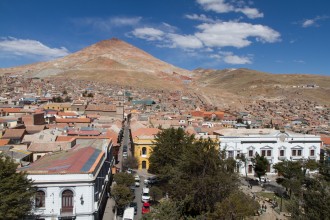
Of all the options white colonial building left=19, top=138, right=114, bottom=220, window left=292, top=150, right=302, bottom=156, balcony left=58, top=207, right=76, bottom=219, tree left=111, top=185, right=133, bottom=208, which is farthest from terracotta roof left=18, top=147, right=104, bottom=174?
window left=292, top=150, right=302, bottom=156

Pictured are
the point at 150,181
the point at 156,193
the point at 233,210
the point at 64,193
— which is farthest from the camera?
the point at 150,181

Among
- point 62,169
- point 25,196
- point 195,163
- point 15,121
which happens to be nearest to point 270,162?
point 195,163

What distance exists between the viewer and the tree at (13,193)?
1612 centimetres

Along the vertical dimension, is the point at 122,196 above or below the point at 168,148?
below

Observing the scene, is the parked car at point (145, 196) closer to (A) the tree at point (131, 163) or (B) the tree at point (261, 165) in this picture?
(A) the tree at point (131, 163)

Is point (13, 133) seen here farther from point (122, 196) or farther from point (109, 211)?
point (122, 196)

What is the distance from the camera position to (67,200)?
19734mm

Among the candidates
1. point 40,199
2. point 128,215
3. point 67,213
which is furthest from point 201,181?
point 40,199

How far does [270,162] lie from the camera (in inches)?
1582

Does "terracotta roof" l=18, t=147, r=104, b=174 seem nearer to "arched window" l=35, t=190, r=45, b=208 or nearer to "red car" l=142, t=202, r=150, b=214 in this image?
"arched window" l=35, t=190, r=45, b=208

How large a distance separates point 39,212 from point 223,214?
10740 millimetres

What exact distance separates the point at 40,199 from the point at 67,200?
1567 mm

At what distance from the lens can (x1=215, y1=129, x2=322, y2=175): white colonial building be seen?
1553 inches

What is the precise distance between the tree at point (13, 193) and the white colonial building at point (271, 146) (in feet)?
83.7
